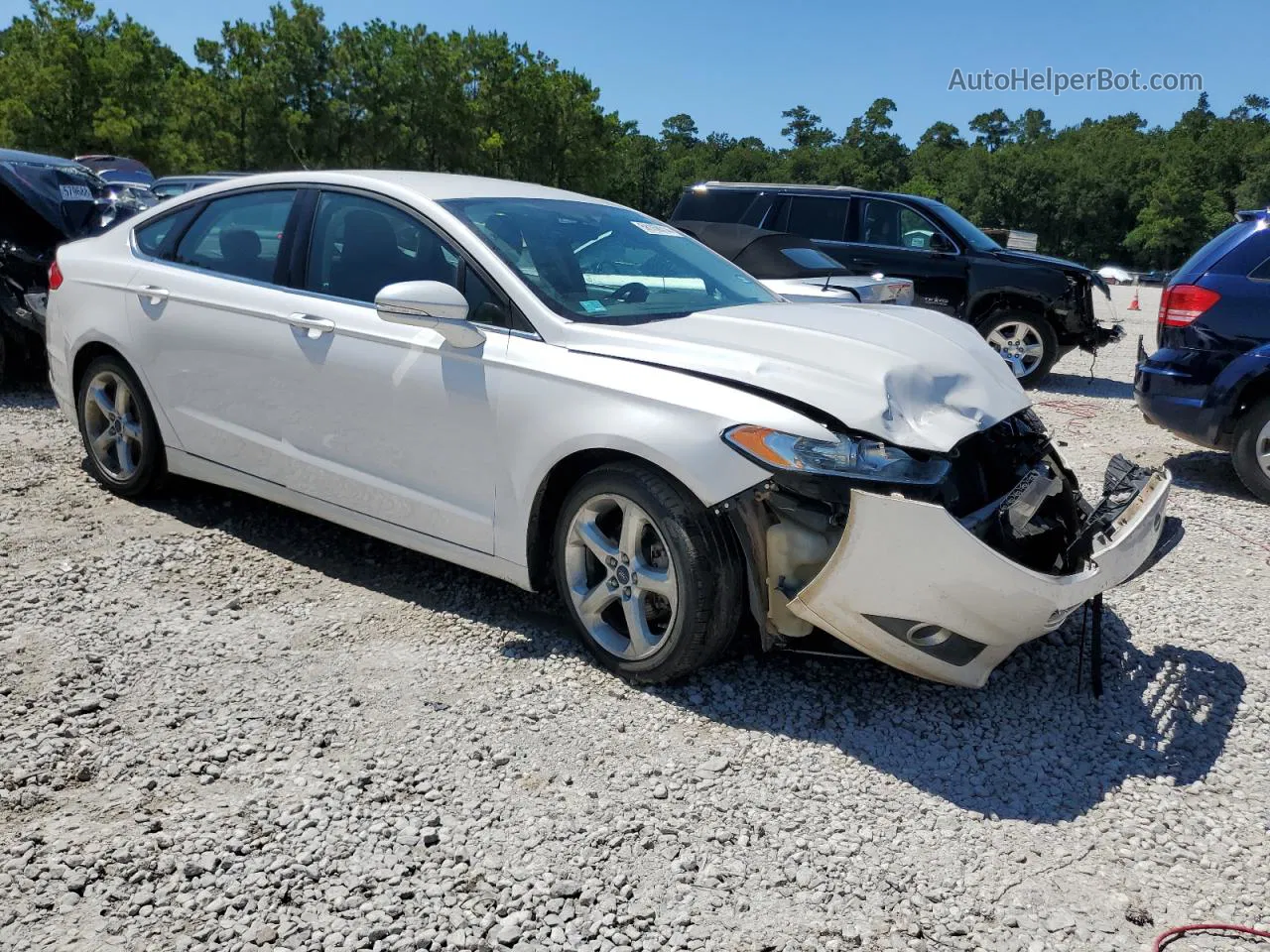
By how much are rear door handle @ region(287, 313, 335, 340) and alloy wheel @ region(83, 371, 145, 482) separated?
52.6 inches

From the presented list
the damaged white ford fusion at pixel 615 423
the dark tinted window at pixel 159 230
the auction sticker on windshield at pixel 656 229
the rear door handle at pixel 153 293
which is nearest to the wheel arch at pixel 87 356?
the damaged white ford fusion at pixel 615 423

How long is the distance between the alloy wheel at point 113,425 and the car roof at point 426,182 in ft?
3.91

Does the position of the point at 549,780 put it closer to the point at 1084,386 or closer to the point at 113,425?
the point at 113,425

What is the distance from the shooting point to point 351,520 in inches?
174

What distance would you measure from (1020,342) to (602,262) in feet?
25.2

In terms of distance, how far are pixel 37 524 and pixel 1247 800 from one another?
519cm

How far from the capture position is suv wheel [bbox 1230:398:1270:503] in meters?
6.44

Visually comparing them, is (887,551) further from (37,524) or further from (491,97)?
(491,97)

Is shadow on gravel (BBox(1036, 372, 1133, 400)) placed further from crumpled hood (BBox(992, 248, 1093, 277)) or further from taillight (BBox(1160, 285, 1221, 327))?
taillight (BBox(1160, 285, 1221, 327))

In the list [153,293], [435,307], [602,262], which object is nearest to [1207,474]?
[602,262]

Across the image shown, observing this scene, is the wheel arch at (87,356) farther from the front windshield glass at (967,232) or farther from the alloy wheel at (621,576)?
the front windshield glass at (967,232)

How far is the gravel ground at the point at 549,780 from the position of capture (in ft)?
8.67

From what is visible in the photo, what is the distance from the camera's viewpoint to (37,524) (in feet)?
17.2

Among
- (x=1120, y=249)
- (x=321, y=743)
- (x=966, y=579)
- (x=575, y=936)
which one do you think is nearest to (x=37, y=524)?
(x=321, y=743)
